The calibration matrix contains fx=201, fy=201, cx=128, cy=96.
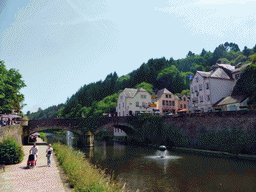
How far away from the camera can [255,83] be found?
115 ft

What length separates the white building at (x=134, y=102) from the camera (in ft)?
219

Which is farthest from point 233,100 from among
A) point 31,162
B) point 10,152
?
point 10,152

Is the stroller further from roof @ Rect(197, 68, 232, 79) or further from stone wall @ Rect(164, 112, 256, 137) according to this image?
roof @ Rect(197, 68, 232, 79)

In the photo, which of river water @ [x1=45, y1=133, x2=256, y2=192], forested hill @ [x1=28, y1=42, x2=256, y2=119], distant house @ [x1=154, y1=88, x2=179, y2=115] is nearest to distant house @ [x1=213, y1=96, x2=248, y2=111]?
river water @ [x1=45, y1=133, x2=256, y2=192]

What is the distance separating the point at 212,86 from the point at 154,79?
59.5 meters

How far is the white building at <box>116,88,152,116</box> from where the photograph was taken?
219 ft

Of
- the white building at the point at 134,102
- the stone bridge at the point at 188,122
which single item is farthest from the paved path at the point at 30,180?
the white building at the point at 134,102

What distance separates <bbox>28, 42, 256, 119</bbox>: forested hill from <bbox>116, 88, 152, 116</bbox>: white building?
2009 centimetres

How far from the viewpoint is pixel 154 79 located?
358 feet

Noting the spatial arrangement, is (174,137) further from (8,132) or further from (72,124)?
(8,132)

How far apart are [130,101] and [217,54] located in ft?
267

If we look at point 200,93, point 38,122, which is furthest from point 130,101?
point 38,122

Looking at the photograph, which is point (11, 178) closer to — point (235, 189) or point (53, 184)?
point (53, 184)

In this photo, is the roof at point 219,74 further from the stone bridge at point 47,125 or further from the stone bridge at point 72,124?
the stone bridge at point 47,125
